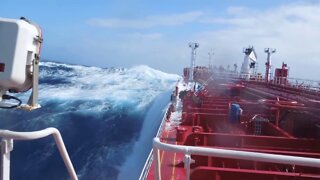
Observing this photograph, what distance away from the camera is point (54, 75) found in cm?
3838

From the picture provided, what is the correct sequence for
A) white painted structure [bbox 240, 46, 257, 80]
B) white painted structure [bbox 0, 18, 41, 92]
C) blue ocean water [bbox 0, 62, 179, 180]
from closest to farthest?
1. white painted structure [bbox 0, 18, 41, 92]
2. blue ocean water [bbox 0, 62, 179, 180]
3. white painted structure [bbox 240, 46, 257, 80]

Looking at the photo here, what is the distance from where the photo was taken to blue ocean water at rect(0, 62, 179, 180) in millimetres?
12828

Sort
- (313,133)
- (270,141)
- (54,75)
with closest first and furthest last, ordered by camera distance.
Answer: (270,141), (313,133), (54,75)

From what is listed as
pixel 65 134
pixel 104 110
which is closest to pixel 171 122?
pixel 65 134

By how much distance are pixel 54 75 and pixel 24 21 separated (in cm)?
3753

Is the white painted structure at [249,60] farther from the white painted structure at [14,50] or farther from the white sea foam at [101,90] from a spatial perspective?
the white painted structure at [14,50]

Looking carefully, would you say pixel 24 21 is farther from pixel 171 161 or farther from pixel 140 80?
pixel 140 80

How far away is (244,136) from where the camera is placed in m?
6.79

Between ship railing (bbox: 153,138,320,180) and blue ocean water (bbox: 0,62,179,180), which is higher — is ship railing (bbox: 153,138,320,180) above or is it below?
above

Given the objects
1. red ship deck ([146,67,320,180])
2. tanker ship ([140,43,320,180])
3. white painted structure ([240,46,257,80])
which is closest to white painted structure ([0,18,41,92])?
tanker ship ([140,43,320,180])

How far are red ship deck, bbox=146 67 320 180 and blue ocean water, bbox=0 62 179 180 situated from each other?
3329 mm

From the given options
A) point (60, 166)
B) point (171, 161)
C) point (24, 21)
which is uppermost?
point (24, 21)

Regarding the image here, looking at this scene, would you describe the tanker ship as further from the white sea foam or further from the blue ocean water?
the white sea foam

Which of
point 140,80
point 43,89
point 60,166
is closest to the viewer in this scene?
point 60,166
